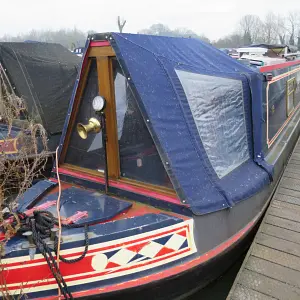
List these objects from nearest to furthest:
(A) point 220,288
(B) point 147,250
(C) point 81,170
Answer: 1. (B) point 147,250
2. (C) point 81,170
3. (A) point 220,288

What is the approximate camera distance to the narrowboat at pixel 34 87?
573 cm

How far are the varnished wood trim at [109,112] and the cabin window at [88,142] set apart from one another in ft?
0.43

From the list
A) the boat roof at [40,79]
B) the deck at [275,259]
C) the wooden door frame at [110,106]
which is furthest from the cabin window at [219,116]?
the boat roof at [40,79]

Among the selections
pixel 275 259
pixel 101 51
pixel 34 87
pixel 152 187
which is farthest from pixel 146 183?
pixel 34 87

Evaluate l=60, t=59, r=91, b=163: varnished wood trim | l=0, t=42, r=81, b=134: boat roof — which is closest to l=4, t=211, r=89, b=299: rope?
l=60, t=59, r=91, b=163: varnished wood trim

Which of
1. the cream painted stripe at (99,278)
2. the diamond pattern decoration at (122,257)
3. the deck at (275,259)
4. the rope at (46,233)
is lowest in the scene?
the deck at (275,259)

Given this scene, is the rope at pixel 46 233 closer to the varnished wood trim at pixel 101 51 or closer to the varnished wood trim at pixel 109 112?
the varnished wood trim at pixel 109 112

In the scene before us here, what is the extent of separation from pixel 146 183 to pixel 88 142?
856 millimetres

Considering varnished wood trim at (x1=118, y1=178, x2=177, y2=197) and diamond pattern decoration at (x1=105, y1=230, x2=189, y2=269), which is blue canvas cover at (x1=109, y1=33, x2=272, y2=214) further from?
diamond pattern decoration at (x1=105, y1=230, x2=189, y2=269)

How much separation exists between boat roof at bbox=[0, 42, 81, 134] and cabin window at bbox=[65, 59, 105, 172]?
2.27 m

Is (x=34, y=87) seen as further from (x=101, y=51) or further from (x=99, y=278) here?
(x=99, y=278)

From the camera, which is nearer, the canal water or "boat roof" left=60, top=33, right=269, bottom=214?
"boat roof" left=60, top=33, right=269, bottom=214

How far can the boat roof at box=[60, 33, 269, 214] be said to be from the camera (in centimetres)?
296

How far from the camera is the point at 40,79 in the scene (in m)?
6.16
